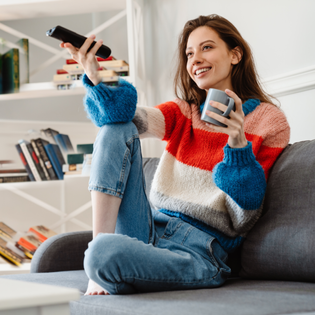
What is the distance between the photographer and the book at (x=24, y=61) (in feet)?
7.08

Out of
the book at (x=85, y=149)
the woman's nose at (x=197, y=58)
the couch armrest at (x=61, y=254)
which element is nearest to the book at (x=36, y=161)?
the book at (x=85, y=149)

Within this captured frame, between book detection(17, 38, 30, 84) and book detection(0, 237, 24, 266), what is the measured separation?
902 millimetres

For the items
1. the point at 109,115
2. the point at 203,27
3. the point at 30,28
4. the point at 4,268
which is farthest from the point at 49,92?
the point at 109,115

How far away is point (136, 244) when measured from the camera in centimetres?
82

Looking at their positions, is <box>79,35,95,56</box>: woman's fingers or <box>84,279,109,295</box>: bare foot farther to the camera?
<box>79,35,95,56</box>: woman's fingers

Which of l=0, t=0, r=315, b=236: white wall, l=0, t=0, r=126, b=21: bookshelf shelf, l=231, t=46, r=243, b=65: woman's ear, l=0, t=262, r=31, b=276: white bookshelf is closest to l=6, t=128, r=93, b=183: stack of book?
l=0, t=0, r=315, b=236: white wall

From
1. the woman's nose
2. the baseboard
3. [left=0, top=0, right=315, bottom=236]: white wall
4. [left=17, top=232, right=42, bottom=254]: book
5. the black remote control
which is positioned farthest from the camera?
[left=17, top=232, right=42, bottom=254]: book

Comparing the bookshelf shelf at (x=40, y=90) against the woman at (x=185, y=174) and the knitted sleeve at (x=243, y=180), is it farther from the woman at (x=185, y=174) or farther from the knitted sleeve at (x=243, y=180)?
the knitted sleeve at (x=243, y=180)

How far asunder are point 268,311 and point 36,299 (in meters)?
0.41

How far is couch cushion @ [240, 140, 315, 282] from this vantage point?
91cm

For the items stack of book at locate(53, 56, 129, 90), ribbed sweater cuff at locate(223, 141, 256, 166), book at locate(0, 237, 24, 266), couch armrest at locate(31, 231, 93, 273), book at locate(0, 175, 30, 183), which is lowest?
book at locate(0, 237, 24, 266)

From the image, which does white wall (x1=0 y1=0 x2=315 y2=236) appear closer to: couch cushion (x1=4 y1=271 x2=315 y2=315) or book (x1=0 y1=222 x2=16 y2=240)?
book (x1=0 y1=222 x2=16 y2=240)

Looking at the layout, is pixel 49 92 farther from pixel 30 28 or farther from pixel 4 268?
pixel 4 268

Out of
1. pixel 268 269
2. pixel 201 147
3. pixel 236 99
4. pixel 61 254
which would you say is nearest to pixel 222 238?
pixel 268 269
